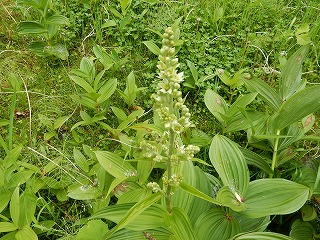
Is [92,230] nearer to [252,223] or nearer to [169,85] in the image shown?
[252,223]

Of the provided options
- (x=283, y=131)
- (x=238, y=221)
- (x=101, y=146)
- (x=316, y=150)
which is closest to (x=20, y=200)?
(x=101, y=146)

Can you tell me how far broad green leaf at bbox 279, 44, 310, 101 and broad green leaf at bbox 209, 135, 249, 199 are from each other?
598 millimetres

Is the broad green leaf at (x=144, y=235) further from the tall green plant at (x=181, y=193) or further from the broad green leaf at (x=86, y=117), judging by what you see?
the broad green leaf at (x=86, y=117)

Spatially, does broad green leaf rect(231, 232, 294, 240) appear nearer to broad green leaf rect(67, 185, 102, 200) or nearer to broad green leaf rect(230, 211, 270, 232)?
broad green leaf rect(230, 211, 270, 232)

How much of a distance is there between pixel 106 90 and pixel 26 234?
133 cm

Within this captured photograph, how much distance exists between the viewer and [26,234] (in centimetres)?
227

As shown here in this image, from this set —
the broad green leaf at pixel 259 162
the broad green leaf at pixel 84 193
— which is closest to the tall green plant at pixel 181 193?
the broad green leaf at pixel 84 193

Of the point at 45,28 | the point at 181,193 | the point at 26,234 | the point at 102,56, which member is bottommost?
the point at 26,234

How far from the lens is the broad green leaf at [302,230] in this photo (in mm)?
2299

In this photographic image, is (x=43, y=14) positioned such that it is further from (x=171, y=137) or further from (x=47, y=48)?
(x=171, y=137)

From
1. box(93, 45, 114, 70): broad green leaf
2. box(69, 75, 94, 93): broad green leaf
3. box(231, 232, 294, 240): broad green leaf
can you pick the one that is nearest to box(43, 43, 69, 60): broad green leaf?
box(93, 45, 114, 70): broad green leaf

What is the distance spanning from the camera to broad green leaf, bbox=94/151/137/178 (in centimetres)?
245

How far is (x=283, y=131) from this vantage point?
265cm

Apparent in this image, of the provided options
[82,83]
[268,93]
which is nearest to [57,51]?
[82,83]
